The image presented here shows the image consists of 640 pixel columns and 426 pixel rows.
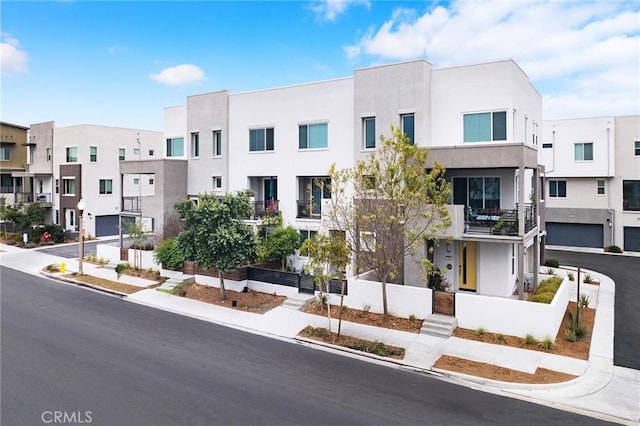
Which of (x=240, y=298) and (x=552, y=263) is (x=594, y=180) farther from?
(x=240, y=298)

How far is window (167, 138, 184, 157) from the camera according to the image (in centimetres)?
2856

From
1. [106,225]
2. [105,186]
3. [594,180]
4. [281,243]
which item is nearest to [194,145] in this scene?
[281,243]


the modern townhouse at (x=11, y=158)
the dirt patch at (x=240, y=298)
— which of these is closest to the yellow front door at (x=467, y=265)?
the dirt patch at (x=240, y=298)

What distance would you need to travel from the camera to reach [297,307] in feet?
60.0

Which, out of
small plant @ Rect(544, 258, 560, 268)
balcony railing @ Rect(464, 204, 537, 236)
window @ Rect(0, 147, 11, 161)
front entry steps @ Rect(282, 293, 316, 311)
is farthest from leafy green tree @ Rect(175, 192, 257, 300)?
window @ Rect(0, 147, 11, 161)

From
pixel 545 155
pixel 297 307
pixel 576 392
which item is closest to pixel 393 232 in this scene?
pixel 297 307

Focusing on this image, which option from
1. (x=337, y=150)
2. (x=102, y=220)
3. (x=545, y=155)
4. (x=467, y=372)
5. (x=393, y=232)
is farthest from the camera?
(x=102, y=220)

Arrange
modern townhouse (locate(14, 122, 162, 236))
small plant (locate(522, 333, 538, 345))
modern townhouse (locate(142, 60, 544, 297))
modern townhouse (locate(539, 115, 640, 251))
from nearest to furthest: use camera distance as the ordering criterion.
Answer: small plant (locate(522, 333, 538, 345)), modern townhouse (locate(142, 60, 544, 297)), modern townhouse (locate(539, 115, 640, 251)), modern townhouse (locate(14, 122, 162, 236))

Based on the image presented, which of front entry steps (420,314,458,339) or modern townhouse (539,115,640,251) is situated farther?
modern townhouse (539,115,640,251)

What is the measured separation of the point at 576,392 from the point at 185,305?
14798 millimetres

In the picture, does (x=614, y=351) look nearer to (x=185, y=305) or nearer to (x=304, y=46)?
(x=185, y=305)

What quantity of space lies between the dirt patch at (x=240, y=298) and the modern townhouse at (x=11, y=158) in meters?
34.7

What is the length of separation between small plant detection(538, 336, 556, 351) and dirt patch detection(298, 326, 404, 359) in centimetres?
441

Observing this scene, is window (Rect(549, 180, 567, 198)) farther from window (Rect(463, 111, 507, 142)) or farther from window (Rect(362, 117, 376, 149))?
window (Rect(362, 117, 376, 149))
